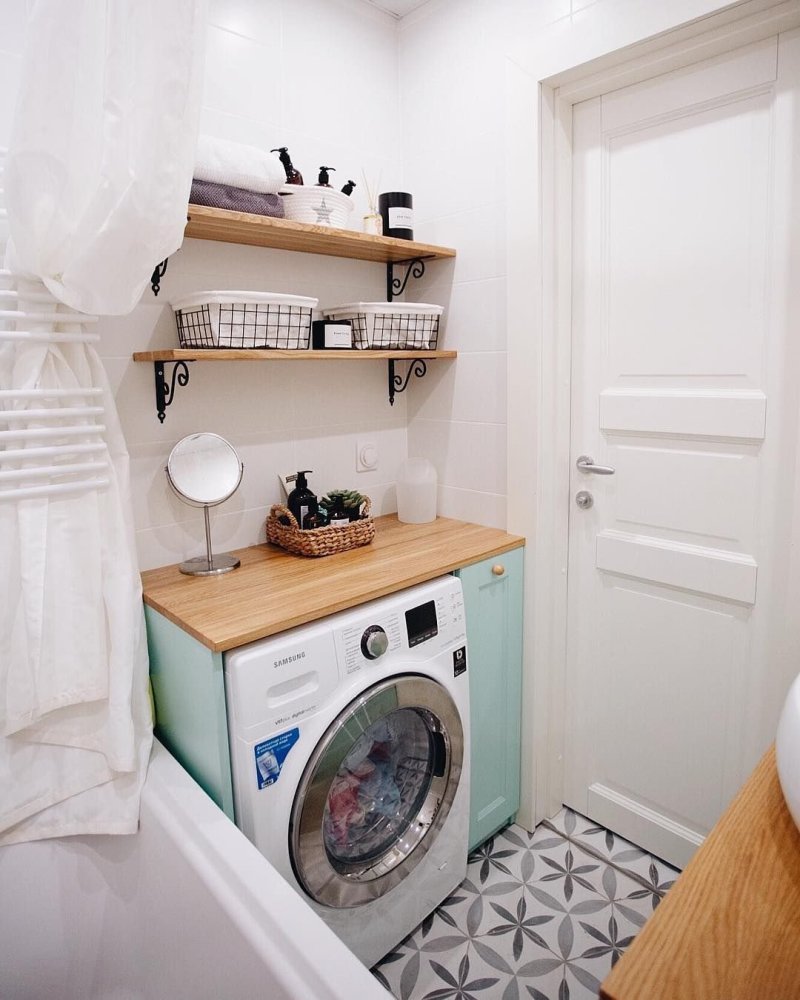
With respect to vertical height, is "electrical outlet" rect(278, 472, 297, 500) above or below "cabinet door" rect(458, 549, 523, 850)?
above

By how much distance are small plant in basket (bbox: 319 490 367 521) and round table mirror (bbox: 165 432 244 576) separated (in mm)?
296

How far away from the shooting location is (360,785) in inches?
61.9

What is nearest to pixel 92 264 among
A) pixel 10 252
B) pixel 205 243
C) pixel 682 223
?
pixel 10 252

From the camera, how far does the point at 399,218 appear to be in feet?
6.21

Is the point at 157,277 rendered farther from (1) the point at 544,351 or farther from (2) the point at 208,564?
(1) the point at 544,351

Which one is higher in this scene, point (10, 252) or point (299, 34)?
point (299, 34)

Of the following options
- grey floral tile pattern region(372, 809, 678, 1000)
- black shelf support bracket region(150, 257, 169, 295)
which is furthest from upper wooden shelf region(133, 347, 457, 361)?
grey floral tile pattern region(372, 809, 678, 1000)

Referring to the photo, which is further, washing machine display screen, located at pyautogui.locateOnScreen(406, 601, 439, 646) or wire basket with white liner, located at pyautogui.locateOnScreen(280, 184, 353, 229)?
wire basket with white liner, located at pyautogui.locateOnScreen(280, 184, 353, 229)

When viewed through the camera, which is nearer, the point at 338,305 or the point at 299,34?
the point at 299,34

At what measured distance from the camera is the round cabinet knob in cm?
144

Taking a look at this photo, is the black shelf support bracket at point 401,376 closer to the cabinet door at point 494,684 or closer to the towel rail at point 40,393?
the cabinet door at point 494,684

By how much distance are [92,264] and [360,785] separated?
4.08 feet

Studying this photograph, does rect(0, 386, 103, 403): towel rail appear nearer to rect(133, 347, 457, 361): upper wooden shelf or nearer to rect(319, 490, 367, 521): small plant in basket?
rect(133, 347, 457, 361): upper wooden shelf

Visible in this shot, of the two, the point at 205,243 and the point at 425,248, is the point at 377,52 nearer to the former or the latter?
the point at 425,248
